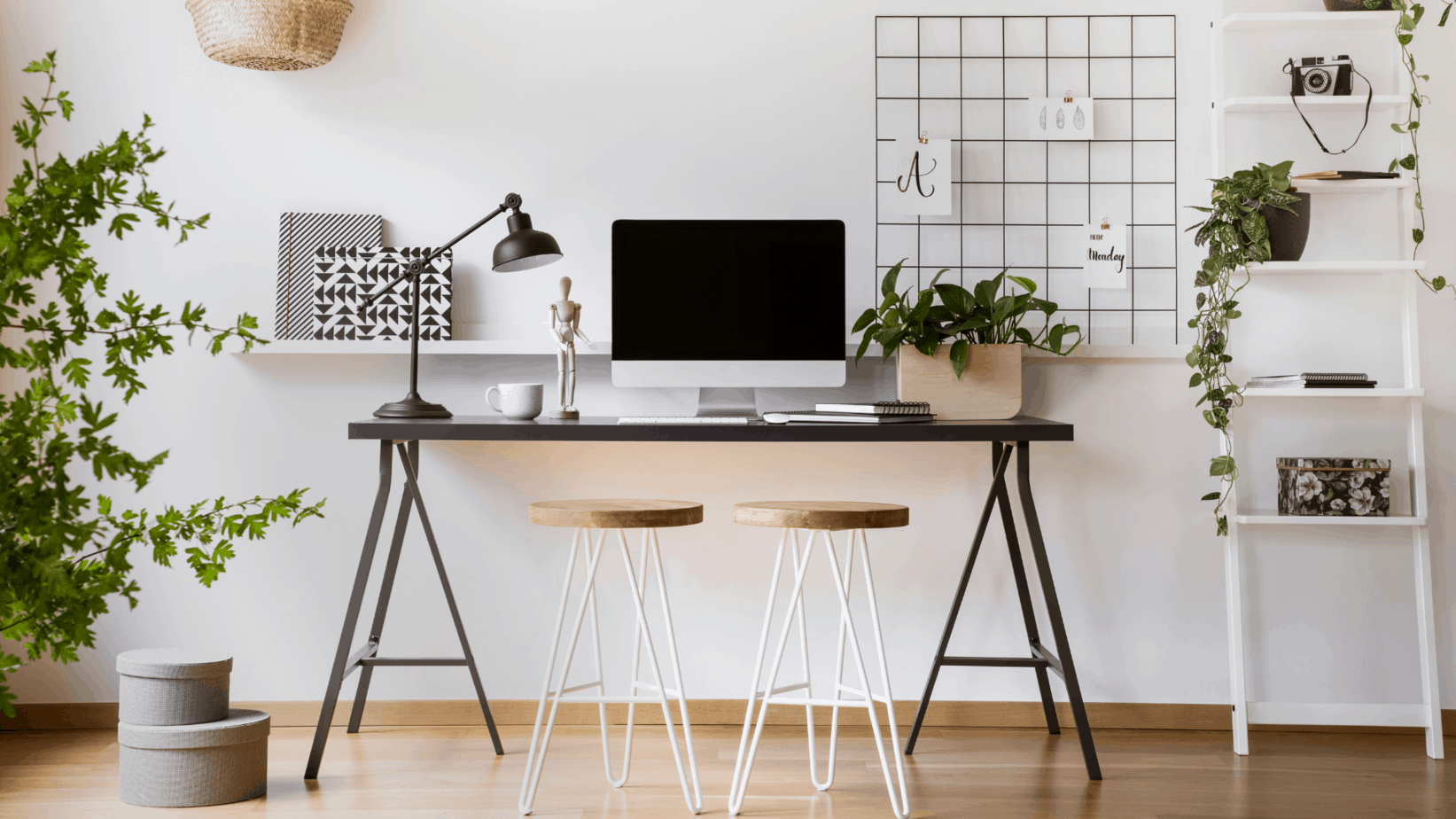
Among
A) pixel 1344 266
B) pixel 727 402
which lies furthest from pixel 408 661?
pixel 1344 266

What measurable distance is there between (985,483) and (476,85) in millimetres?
1802

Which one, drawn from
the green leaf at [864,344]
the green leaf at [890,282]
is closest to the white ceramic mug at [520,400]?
the green leaf at [864,344]

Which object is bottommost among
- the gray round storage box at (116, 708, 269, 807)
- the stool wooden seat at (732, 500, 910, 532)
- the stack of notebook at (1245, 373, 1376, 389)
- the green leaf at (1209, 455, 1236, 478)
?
the gray round storage box at (116, 708, 269, 807)

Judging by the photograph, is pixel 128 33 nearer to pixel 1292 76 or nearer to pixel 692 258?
pixel 692 258

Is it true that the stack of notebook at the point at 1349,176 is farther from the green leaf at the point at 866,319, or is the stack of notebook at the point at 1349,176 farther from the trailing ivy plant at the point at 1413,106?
the green leaf at the point at 866,319

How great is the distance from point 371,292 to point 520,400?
591mm

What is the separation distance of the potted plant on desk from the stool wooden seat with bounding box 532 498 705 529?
28.8 inches

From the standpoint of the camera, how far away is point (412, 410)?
246 centimetres

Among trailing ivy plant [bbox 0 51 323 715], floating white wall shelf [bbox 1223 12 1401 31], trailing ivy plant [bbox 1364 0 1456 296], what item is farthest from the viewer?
floating white wall shelf [bbox 1223 12 1401 31]

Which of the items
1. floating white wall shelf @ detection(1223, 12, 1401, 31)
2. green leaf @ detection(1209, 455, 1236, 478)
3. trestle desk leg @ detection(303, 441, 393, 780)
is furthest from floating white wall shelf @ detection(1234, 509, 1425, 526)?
trestle desk leg @ detection(303, 441, 393, 780)

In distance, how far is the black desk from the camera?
223 centimetres

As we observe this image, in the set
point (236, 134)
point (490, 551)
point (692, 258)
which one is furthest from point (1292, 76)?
point (236, 134)

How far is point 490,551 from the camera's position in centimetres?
283

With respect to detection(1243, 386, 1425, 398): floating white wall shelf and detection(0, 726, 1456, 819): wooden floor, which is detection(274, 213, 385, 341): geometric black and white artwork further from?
detection(1243, 386, 1425, 398): floating white wall shelf
